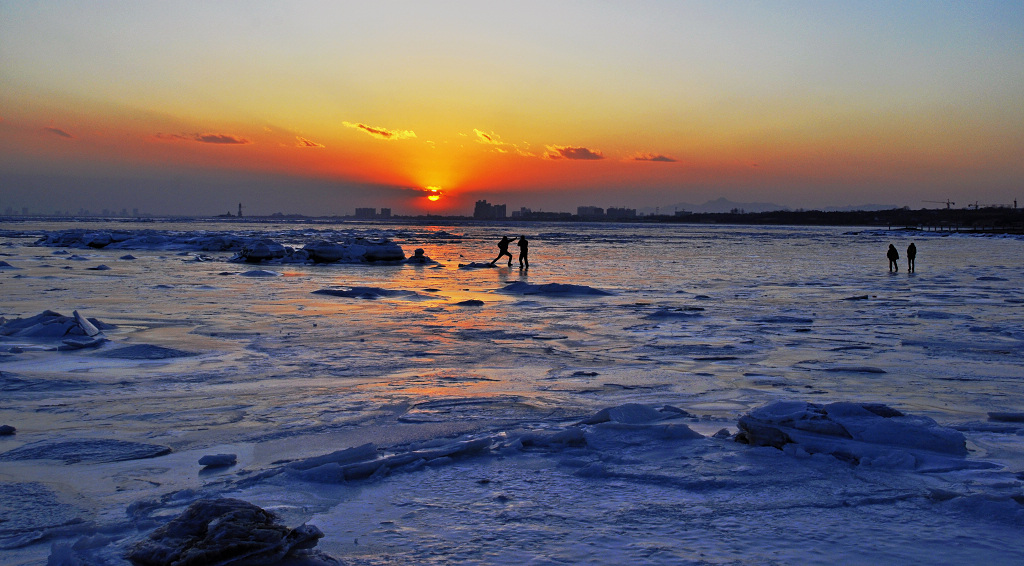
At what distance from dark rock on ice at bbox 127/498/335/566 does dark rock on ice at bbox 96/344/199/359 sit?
16.7 ft

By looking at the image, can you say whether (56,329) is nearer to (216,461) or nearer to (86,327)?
(86,327)

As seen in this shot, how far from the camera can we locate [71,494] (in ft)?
11.8

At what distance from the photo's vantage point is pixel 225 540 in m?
2.82

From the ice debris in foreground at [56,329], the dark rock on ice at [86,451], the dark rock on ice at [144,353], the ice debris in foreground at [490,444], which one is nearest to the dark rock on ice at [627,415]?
the ice debris in foreground at [490,444]

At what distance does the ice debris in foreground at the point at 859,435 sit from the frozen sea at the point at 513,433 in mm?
68

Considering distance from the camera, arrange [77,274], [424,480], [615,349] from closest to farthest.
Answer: [424,480]
[615,349]
[77,274]

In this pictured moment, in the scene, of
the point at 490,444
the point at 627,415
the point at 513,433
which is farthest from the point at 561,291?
the point at 490,444

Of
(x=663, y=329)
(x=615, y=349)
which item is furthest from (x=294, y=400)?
(x=663, y=329)

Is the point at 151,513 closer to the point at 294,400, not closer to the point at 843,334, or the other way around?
the point at 294,400

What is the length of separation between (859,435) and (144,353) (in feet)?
23.5

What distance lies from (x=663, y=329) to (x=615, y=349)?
6.07 feet

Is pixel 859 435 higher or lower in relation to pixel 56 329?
lower

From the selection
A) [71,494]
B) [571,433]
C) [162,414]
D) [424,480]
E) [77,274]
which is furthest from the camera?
[77,274]

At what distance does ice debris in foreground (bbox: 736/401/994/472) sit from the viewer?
419 cm
